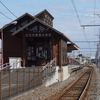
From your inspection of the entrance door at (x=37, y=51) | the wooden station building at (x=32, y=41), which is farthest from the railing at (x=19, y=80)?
the entrance door at (x=37, y=51)

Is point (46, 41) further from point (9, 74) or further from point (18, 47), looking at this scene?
point (9, 74)

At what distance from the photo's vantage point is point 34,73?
19.5 metres

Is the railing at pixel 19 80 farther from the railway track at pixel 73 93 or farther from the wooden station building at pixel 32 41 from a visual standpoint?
the wooden station building at pixel 32 41

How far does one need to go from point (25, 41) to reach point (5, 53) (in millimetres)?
3763

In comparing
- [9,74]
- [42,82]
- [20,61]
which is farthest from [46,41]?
[9,74]

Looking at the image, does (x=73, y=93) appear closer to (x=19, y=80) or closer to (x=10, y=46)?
(x=19, y=80)

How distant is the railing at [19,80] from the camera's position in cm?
1367

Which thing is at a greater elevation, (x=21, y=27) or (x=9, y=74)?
(x=21, y=27)

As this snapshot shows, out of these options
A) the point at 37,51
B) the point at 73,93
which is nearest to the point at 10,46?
the point at 37,51

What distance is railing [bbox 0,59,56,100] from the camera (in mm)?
13672

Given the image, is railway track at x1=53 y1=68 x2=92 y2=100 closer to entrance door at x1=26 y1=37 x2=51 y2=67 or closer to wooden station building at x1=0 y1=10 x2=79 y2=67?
wooden station building at x1=0 y1=10 x2=79 y2=67

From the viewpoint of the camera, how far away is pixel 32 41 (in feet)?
104

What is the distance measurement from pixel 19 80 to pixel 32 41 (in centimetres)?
1559

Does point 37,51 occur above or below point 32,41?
below
